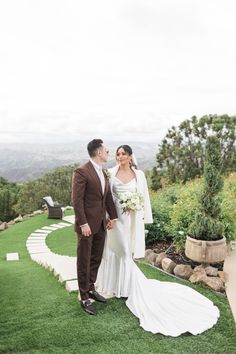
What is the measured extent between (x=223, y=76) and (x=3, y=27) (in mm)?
7526

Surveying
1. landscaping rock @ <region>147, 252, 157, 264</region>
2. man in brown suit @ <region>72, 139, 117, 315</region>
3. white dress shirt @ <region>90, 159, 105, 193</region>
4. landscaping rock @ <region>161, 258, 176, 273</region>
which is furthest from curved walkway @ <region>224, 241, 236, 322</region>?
white dress shirt @ <region>90, 159, 105, 193</region>

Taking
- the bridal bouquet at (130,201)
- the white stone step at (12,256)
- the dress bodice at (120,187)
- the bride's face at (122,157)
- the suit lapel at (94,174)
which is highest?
the bride's face at (122,157)

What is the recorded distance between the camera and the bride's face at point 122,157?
4473 mm

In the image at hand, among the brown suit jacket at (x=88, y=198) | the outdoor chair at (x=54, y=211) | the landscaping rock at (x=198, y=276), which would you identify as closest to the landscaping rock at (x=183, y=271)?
the landscaping rock at (x=198, y=276)

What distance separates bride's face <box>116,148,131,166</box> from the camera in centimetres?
447

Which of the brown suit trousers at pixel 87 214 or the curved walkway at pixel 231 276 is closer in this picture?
the brown suit trousers at pixel 87 214

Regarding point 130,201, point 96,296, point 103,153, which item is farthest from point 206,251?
point 103,153

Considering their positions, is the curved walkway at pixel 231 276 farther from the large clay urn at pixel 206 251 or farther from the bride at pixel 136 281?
the bride at pixel 136 281

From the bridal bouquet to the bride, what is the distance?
4cm

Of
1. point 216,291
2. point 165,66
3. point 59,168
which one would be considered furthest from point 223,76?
point 59,168

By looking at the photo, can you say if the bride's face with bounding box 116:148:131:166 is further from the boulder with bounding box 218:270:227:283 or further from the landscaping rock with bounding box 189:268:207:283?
the boulder with bounding box 218:270:227:283

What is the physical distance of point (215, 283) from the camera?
493cm

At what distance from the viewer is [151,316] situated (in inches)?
153

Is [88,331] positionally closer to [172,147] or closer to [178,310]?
[178,310]
